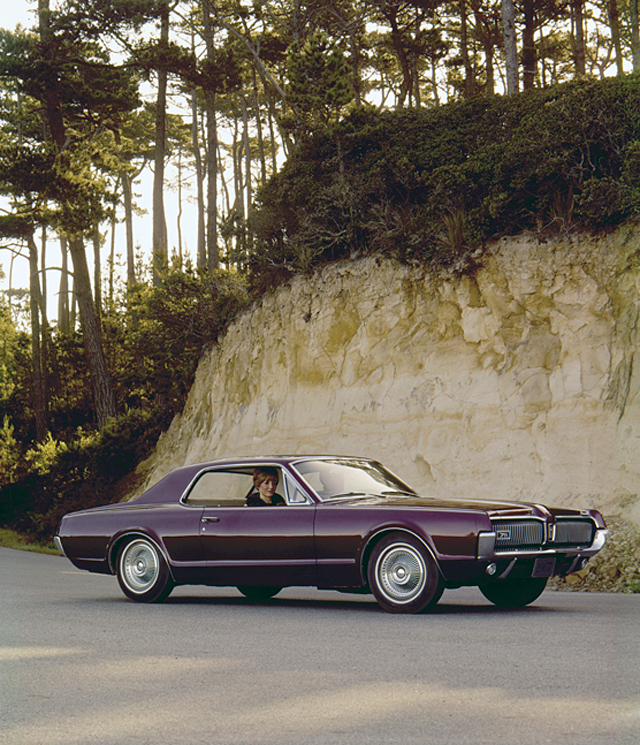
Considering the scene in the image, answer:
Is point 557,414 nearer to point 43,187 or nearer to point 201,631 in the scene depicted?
point 201,631

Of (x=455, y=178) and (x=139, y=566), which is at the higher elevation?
(x=455, y=178)

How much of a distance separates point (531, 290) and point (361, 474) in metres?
8.95

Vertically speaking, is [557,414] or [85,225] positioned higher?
[85,225]

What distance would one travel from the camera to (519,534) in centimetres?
897

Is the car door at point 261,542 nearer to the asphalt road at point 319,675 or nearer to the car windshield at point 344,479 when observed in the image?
the car windshield at point 344,479

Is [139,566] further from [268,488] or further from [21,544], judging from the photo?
[21,544]

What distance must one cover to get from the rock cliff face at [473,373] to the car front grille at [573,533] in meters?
5.95

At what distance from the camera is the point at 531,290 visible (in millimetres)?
18375

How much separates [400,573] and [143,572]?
317 centimetres

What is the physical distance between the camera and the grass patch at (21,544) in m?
24.5

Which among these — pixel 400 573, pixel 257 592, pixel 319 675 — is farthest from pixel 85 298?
pixel 319 675

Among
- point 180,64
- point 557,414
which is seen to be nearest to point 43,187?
point 180,64

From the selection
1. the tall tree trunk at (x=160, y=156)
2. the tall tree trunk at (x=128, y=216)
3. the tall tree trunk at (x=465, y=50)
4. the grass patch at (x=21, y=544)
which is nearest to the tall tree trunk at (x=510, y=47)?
the tall tree trunk at (x=465, y=50)

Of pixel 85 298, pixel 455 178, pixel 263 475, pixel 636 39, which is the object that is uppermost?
pixel 636 39
